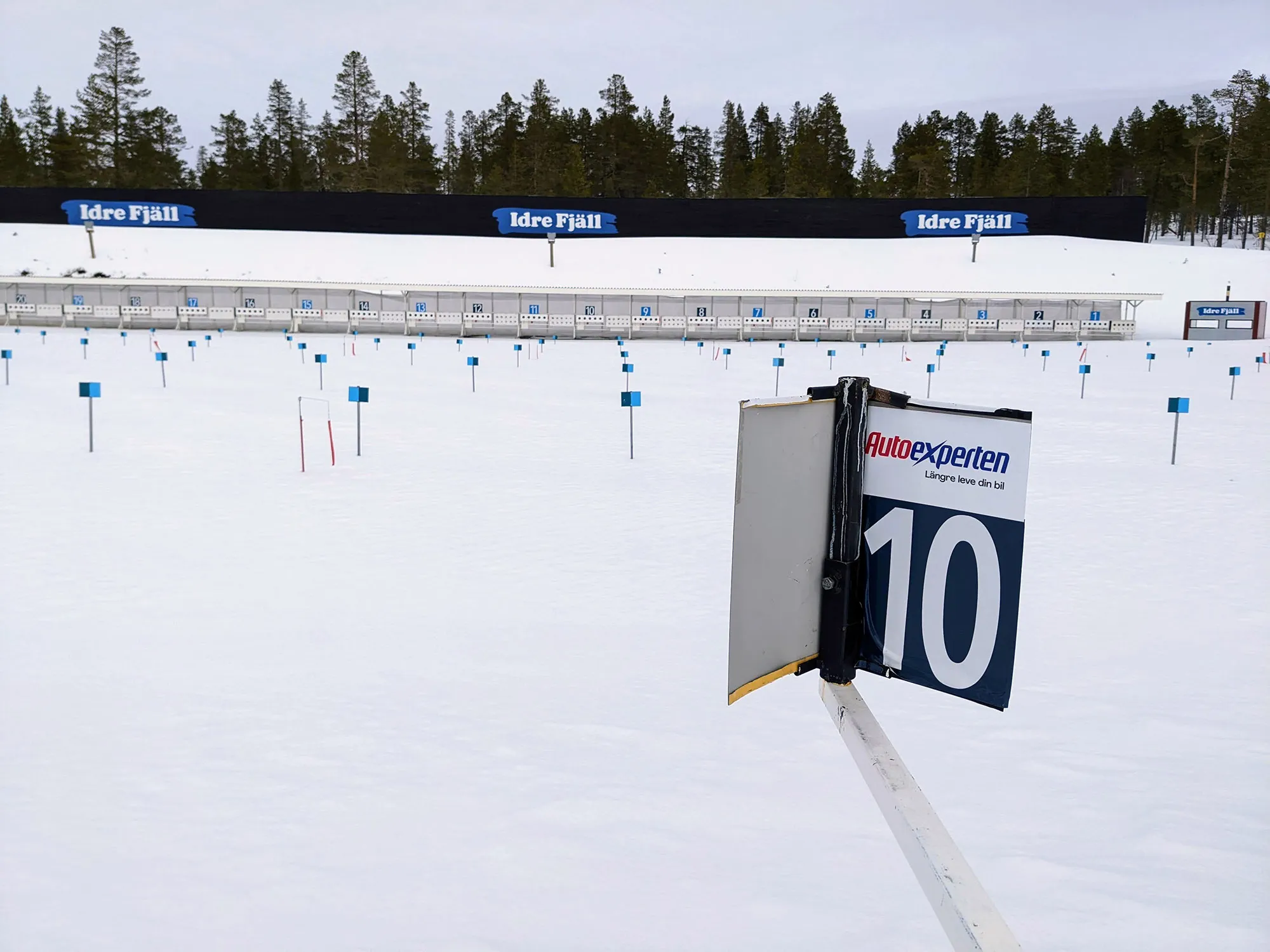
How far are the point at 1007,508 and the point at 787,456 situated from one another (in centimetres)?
71

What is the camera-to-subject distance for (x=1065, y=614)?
6918 millimetres

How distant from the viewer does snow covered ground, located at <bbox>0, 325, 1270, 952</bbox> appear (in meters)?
3.45

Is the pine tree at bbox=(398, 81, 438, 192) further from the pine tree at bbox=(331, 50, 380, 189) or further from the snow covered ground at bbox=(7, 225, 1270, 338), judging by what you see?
the snow covered ground at bbox=(7, 225, 1270, 338)

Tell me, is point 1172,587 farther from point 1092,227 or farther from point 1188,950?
point 1092,227

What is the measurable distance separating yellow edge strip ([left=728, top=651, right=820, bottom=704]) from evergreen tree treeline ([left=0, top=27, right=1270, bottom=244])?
79.3 m

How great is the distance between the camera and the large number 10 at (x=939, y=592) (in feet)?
10.4

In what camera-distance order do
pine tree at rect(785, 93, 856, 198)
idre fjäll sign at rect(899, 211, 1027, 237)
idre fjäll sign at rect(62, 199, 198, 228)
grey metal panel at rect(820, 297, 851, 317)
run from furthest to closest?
pine tree at rect(785, 93, 856, 198) < idre fjäll sign at rect(899, 211, 1027, 237) < idre fjäll sign at rect(62, 199, 198, 228) < grey metal panel at rect(820, 297, 851, 317)

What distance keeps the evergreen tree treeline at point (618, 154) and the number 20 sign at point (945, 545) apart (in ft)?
260

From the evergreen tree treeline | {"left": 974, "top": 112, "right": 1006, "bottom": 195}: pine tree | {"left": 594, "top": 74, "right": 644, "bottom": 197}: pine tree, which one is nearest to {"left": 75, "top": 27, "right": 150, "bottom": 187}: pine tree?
the evergreen tree treeline

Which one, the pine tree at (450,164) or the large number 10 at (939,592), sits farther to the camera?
the pine tree at (450,164)

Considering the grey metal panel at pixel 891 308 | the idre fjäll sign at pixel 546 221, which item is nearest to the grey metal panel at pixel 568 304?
the idre fjäll sign at pixel 546 221

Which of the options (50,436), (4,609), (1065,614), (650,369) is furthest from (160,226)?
(1065,614)

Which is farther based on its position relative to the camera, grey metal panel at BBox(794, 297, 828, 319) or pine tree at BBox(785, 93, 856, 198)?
pine tree at BBox(785, 93, 856, 198)

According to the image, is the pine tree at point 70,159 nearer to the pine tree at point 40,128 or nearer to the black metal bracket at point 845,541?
the pine tree at point 40,128
